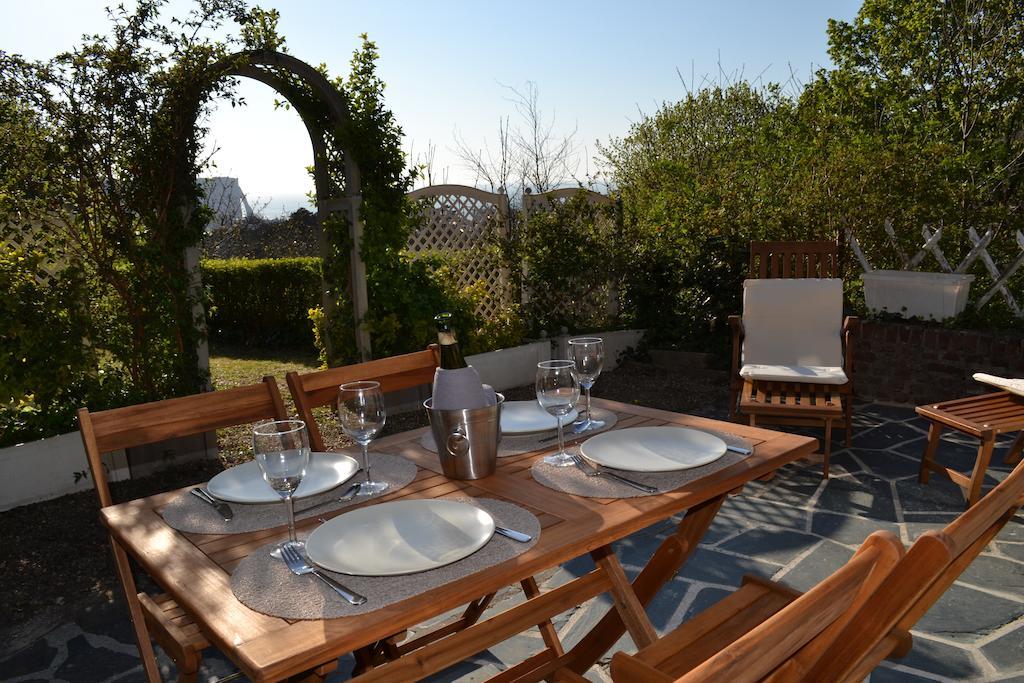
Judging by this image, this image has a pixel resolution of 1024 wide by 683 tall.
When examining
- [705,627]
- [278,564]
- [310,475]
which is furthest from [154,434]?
[705,627]

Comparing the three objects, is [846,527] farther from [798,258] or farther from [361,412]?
[361,412]

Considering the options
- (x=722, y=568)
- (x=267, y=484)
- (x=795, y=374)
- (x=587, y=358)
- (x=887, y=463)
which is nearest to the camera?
(x=267, y=484)

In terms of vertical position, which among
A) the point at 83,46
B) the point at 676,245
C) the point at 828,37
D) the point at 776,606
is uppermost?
the point at 828,37

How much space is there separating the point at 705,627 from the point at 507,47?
631cm

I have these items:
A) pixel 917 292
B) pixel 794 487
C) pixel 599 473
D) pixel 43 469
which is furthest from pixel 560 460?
pixel 917 292

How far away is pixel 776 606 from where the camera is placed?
174 centimetres

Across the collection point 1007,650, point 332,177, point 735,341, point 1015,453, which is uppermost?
point 332,177

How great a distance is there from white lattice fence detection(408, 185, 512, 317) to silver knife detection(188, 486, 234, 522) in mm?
4708

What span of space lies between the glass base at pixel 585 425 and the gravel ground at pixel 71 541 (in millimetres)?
2030

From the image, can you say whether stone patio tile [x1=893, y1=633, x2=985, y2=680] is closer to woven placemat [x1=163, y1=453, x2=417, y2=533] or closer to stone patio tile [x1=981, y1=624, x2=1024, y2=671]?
stone patio tile [x1=981, y1=624, x2=1024, y2=671]

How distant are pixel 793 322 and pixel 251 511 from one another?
12.7 ft

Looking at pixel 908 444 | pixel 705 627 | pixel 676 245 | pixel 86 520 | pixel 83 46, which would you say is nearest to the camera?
pixel 705 627

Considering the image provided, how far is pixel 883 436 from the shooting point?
174 inches

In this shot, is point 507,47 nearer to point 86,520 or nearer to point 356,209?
point 356,209
